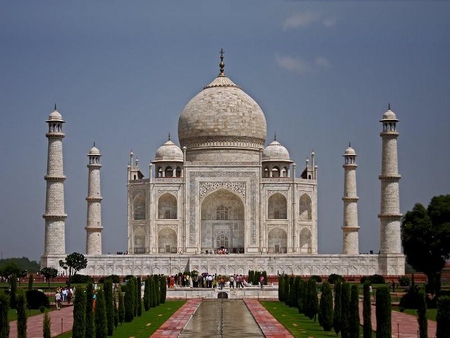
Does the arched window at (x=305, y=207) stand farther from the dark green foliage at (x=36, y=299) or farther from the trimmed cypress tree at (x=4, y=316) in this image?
the trimmed cypress tree at (x=4, y=316)

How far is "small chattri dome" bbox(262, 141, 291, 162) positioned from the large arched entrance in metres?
2.65

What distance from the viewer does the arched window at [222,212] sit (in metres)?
38.0

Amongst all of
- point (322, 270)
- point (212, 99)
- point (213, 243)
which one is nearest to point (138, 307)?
point (322, 270)

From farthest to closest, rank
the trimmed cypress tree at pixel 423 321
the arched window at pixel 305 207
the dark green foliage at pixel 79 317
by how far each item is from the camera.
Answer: the arched window at pixel 305 207 → the dark green foliage at pixel 79 317 → the trimmed cypress tree at pixel 423 321

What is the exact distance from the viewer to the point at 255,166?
123 feet

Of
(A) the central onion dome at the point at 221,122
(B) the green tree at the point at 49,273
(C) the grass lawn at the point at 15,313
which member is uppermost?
(A) the central onion dome at the point at 221,122

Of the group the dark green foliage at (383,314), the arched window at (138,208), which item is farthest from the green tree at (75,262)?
the dark green foliage at (383,314)

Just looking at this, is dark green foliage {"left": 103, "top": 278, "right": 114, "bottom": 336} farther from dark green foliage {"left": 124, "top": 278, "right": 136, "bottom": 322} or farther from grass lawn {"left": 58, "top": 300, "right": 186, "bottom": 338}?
dark green foliage {"left": 124, "top": 278, "right": 136, "bottom": 322}

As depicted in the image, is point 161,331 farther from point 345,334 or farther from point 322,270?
point 322,270

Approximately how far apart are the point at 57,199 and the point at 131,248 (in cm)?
397

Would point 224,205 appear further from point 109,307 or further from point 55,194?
point 109,307

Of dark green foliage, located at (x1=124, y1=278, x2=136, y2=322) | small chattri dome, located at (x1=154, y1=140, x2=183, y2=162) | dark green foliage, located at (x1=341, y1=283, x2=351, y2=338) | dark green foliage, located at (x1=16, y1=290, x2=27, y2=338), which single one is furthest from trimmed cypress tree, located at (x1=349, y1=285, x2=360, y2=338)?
small chattri dome, located at (x1=154, y1=140, x2=183, y2=162)

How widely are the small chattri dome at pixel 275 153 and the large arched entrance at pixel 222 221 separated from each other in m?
2.65

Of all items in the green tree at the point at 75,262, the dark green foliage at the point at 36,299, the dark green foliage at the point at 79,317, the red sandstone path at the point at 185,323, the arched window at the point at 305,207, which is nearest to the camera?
the dark green foliage at the point at 79,317
